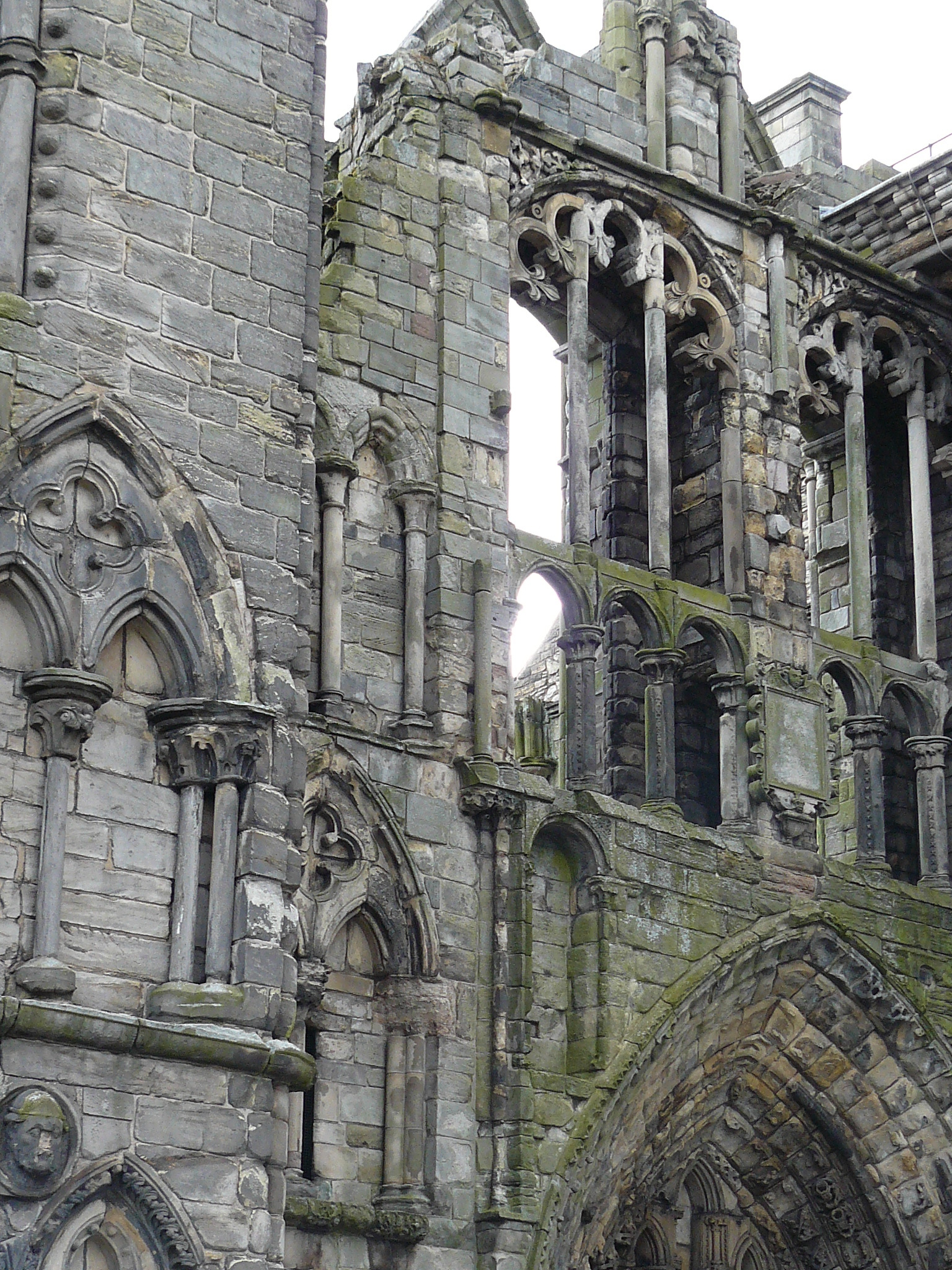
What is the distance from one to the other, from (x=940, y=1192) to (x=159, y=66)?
8.43 m

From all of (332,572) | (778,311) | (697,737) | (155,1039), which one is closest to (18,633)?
(155,1039)

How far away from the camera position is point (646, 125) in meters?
16.6

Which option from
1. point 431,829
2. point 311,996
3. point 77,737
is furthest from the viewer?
point 431,829

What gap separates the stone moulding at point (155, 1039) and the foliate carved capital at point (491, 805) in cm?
341

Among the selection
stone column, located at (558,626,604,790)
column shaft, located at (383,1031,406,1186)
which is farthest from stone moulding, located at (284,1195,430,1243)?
stone column, located at (558,626,604,790)

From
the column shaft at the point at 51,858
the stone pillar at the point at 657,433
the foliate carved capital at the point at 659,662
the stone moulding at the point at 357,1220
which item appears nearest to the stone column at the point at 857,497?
the stone pillar at the point at 657,433

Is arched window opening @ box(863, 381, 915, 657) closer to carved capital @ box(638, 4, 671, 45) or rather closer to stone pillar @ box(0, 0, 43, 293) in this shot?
carved capital @ box(638, 4, 671, 45)

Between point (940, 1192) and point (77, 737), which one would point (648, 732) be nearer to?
point (940, 1192)

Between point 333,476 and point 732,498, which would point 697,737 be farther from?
point 333,476

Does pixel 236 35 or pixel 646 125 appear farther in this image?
pixel 646 125

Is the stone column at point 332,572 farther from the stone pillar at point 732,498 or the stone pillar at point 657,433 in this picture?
the stone pillar at point 732,498

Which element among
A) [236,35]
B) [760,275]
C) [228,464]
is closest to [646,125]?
[760,275]

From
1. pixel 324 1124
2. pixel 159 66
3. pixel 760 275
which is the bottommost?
pixel 324 1124

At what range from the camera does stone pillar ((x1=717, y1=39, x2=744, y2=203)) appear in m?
16.7
